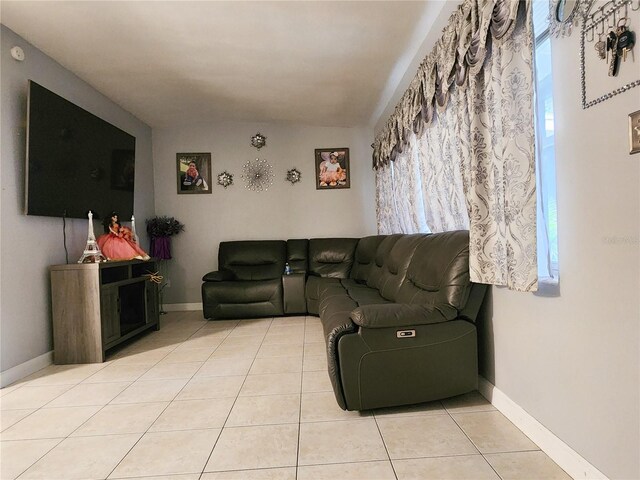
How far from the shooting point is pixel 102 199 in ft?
11.6

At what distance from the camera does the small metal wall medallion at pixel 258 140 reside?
5.09 meters

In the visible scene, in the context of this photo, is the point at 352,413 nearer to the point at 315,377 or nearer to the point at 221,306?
the point at 315,377

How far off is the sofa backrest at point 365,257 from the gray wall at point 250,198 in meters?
0.80

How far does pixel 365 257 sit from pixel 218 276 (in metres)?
1.78

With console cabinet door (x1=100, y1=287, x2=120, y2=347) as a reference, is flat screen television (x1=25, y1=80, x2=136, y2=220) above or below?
above

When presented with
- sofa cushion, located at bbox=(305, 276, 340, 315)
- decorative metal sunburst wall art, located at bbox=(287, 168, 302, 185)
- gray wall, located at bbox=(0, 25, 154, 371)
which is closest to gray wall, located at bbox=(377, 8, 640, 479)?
sofa cushion, located at bbox=(305, 276, 340, 315)

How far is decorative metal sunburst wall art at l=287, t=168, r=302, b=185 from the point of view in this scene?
5137 mm

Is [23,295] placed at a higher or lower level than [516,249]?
lower

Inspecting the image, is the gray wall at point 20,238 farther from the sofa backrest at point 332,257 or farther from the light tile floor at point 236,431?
the sofa backrest at point 332,257

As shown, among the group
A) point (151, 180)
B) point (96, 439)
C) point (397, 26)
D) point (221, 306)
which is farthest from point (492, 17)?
point (151, 180)

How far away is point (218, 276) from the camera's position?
14.3ft

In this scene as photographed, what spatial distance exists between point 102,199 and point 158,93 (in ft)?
4.33

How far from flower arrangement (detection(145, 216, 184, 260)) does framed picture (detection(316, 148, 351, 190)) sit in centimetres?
212

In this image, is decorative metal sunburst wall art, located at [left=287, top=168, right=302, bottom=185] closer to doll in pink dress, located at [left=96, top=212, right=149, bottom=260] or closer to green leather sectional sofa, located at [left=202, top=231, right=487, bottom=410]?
doll in pink dress, located at [left=96, top=212, right=149, bottom=260]
